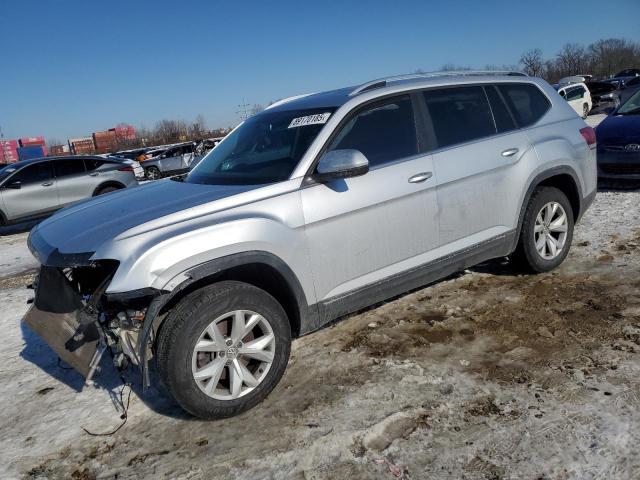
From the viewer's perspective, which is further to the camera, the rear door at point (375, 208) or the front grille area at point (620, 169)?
the front grille area at point (620, 169)

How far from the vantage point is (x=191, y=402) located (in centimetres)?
281

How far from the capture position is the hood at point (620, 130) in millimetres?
7344

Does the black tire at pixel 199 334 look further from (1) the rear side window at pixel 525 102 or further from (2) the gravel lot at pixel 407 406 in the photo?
(1) the rear side window at pixel 525 102

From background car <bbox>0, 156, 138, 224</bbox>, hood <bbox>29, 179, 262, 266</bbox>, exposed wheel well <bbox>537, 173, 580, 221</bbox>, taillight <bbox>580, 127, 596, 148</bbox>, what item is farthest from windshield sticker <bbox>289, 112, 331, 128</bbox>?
background car <bbox>0, 156, 138, 224</bbox>

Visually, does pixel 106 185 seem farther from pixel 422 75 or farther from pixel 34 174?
pixel 422 75

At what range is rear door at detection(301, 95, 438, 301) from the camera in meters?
3.23

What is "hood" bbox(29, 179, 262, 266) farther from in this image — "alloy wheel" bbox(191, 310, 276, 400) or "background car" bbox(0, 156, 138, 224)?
"background car" bbox(0, 156, 138, 224)

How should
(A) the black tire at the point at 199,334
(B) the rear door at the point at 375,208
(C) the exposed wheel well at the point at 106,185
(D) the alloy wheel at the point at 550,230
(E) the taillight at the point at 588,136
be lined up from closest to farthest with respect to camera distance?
(A) the black tire at the point at 199,334, (B) the rear door at the point at 375,208, (D) the alloy wheel at the point at 550,230, (E) the taillight at the point at 588,136, (C) the exposed wheel well at the point at 106,185

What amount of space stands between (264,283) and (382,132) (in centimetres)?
139

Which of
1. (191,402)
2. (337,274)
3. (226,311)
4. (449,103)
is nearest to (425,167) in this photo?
(449,103)

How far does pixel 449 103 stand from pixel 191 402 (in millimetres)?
2946

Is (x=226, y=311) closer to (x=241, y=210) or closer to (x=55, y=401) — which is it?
(x=241, y=210)

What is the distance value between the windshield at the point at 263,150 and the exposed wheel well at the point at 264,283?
23.1 inches

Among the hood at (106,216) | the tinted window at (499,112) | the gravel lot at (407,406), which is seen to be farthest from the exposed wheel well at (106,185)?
the tinted window at (499,112)
